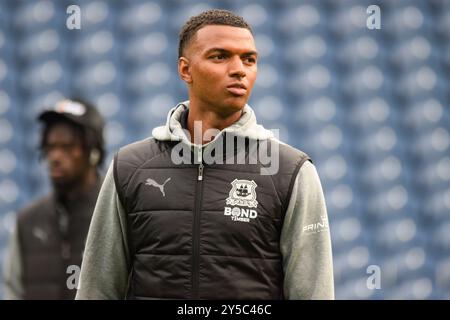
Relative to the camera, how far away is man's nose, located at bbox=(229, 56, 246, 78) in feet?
5.66

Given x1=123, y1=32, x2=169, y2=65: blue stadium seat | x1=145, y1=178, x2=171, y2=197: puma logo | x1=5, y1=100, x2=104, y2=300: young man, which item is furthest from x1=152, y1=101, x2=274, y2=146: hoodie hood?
x1=123, y1=32, x2=169, y2=65: blue stadium seat

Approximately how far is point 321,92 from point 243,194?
144 inches

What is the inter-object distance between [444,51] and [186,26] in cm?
397

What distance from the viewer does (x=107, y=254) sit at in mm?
1782

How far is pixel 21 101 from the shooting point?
17.0 ft

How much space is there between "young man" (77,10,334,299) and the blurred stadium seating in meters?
3.16

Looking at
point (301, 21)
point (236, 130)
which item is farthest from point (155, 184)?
point (301, 21)

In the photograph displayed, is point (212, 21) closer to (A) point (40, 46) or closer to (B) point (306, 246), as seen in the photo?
(B) point (306, 246)

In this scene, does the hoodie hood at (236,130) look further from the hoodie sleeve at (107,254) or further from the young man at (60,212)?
the young man at (60,212)

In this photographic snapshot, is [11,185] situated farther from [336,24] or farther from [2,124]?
[336,24]

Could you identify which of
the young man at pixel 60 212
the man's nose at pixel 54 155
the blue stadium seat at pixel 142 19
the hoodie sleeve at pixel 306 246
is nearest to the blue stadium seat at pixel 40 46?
the blue stadium seat at pixel 142 19

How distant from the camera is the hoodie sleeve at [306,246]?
1688mm

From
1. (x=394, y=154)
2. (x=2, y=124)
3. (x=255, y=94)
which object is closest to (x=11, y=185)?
(x=2, y=124)

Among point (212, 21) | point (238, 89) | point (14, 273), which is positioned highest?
point (212, 21)
